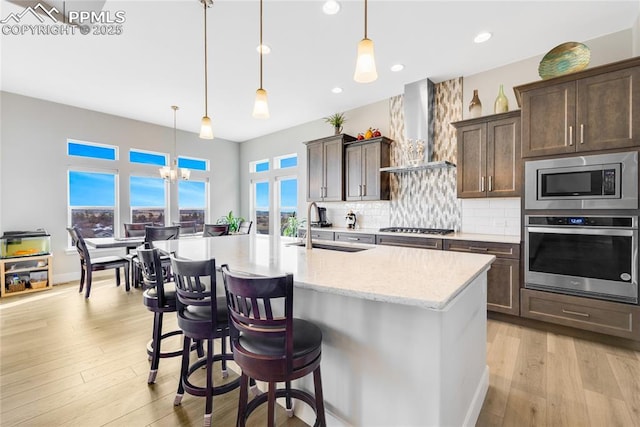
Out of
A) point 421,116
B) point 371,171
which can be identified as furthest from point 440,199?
point 421,116

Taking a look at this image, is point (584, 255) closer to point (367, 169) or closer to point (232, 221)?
point (367, 169)

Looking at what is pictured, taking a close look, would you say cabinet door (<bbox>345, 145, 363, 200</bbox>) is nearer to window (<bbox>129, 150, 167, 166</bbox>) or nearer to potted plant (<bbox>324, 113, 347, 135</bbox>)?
potted plant (<bbox>324, 113, 347, 135</bbox>)

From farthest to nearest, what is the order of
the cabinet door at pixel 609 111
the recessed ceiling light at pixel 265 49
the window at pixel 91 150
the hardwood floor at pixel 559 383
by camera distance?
1. the window at pixel 91 150
2. the recessed ceiling light at pixel 265 49
3. the cabinet door at pixel 609 111
4. the hardwood floor at pixel 559 383

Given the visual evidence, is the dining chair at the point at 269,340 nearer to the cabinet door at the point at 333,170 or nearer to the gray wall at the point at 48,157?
the cabinet door at the point at 333,170

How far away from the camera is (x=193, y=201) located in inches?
263

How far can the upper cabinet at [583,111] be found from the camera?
7.85 feet

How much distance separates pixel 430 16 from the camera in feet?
8.61

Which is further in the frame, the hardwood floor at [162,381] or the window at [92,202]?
the window at [92,202]

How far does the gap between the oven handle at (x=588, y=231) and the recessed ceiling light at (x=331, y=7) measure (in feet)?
9.28

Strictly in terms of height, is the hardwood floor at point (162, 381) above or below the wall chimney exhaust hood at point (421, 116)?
below

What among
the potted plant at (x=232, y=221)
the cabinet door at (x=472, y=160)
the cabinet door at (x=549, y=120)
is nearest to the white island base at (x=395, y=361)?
the cabinet door at (x=549, y=120)

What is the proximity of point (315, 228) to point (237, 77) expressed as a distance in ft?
8.74

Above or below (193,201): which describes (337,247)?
below

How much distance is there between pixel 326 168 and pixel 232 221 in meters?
3.03
